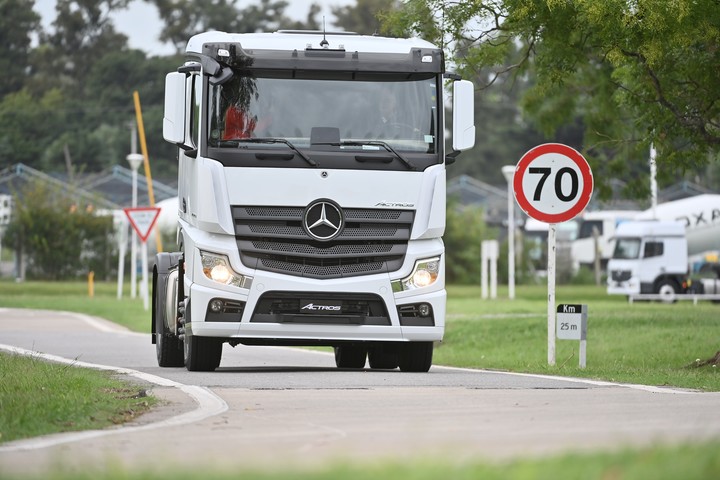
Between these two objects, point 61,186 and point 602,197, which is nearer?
point 602,197

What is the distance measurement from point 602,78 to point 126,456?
23.3 meters

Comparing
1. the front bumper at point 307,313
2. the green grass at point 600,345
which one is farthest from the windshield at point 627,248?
the front bumper at point 307,313

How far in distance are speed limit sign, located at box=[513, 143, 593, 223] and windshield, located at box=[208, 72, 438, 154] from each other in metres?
1.68

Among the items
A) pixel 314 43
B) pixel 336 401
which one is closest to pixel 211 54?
pixel 314 43

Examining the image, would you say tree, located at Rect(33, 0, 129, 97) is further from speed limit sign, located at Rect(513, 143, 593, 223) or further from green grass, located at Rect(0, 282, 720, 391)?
speed limit sign, located at Rect(513, 143, 593, 223)

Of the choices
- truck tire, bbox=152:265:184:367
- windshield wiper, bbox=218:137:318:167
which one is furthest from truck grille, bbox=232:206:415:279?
truck tire, bbox=152:265:184:367

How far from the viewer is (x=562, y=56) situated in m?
20.2

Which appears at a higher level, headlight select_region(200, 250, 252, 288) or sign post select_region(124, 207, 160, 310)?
sign post select_region(124, 207, 160, 310)

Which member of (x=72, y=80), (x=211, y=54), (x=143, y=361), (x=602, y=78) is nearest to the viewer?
(x=211, y=54)

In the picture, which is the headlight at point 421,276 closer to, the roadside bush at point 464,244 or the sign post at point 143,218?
the sign post at point 143,218

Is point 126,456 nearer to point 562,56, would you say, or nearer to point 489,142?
point 562,56

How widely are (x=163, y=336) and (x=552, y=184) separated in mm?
4541

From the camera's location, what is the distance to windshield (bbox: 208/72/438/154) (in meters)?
15.5

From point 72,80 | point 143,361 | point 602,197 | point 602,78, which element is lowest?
point 143,361
